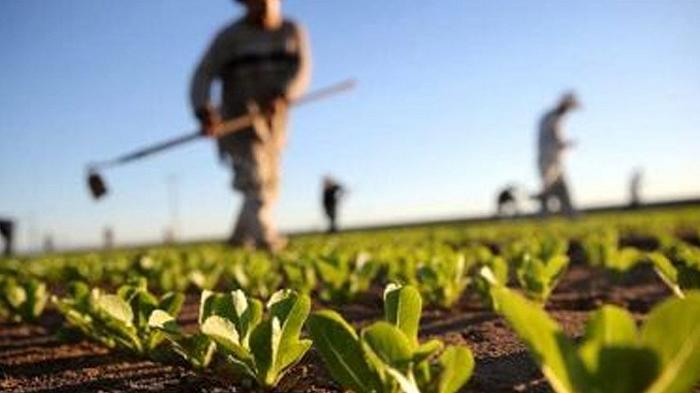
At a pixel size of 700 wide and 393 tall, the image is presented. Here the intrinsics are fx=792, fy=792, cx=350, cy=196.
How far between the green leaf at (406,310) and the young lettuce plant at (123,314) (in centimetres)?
80

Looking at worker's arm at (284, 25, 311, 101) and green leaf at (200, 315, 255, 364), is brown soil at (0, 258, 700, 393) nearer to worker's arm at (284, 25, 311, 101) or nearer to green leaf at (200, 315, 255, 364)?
green leaf at (200, 315, 255, 364)

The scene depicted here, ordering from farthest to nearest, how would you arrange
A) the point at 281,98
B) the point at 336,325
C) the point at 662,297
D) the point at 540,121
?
the point at 540,121
the point at 281,98
the point at 662,297
the point at 336,325

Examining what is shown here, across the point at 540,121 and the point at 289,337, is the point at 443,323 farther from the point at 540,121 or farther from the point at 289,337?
the point at 540,121

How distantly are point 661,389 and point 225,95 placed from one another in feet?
28.8

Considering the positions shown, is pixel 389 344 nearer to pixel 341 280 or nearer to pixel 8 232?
pixel 341 280

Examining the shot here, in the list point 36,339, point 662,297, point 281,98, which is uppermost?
point 281,98

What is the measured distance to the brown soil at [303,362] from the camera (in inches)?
84.2

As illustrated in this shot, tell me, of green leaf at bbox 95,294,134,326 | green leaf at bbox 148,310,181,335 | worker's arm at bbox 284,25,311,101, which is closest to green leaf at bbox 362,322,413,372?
green leaf at bbox 148,310,181,335

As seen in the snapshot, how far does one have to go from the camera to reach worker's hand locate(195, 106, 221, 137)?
325 inches

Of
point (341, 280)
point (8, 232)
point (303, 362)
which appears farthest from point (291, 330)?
point (8, 232)

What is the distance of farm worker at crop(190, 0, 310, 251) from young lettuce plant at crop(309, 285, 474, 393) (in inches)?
284

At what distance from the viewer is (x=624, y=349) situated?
3.48ft

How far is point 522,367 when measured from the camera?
2221mm

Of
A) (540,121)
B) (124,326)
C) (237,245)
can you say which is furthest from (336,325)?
(540,121)
